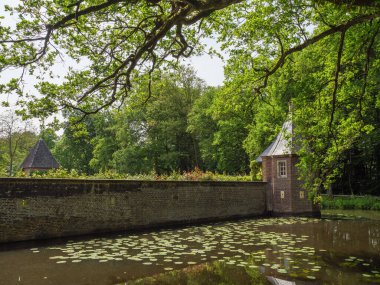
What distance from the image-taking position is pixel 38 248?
10.9 m

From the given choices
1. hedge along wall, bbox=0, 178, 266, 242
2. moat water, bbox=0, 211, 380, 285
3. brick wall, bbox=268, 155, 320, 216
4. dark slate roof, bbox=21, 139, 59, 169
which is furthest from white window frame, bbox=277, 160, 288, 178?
dark slate roof, bbox=21, 139, 59, 169

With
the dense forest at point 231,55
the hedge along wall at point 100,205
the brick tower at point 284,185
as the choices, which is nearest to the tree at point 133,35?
the dense forest at point 231,55

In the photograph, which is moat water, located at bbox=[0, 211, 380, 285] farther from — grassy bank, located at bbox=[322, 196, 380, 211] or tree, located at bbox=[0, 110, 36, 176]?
tree, located at bbox=[0, 110, 36, 176]

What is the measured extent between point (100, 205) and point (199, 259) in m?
6.35

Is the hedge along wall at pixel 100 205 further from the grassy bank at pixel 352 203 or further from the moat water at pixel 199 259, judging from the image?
the grassy bank at pixel 352 203

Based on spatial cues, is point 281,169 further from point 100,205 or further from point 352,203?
point 100,205

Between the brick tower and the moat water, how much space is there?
745cm

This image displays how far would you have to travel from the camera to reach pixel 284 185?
868 inches

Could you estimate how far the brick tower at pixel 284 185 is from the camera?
70.8ft

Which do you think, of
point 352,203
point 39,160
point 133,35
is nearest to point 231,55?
point 133,35

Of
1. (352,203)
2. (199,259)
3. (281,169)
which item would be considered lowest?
(199,259)

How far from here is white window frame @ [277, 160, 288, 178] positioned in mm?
22042

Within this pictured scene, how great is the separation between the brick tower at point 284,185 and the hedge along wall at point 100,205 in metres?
3.29

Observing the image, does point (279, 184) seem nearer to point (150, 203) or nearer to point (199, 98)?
point (150, 203)
